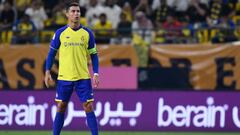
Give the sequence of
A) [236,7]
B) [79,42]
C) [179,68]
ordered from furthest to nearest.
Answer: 1. [236,7]
2. [179,68]
3. [79,42]

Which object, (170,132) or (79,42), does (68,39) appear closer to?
(79,42)

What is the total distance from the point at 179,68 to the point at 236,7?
2582mm

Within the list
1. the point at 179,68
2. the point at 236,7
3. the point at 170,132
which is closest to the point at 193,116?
the point at 170,132

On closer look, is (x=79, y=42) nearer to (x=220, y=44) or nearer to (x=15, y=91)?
(x=15, y=91)

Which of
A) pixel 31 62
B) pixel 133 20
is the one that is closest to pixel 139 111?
pixel 31 62

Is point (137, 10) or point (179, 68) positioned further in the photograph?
point (137, 10)

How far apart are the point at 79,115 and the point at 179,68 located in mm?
3531

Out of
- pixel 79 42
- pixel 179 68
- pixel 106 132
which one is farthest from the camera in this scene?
pixel 179 68

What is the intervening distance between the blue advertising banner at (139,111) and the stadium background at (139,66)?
0.06 ft

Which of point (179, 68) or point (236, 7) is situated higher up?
point (236, 7)

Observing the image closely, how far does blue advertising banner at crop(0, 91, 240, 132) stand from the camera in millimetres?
14148

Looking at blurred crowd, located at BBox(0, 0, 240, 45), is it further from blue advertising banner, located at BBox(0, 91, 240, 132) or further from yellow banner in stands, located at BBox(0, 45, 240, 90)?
blue advertising banner, located at BBox(0, 91, 240, 132)

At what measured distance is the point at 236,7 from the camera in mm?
18750

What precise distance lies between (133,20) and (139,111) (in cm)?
486
